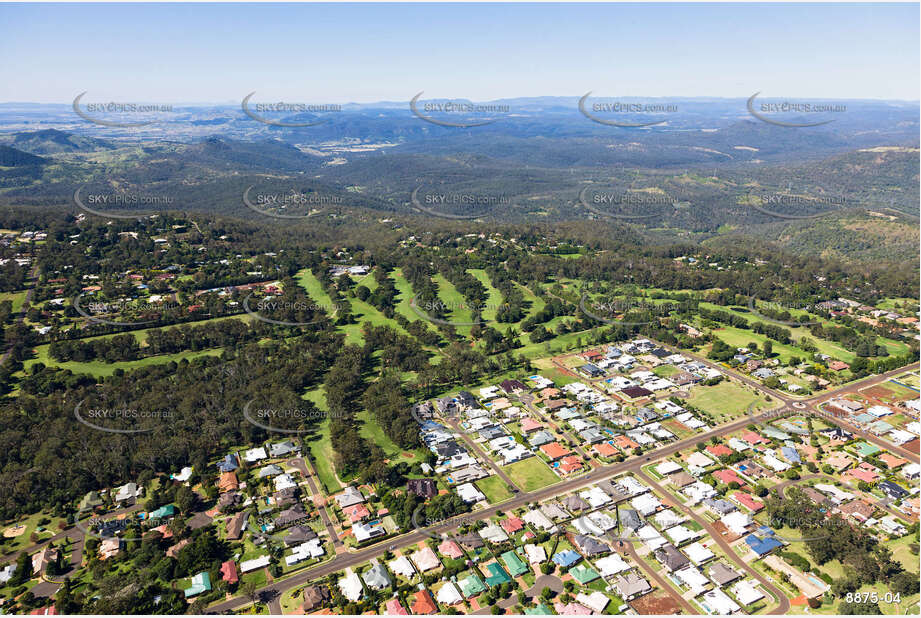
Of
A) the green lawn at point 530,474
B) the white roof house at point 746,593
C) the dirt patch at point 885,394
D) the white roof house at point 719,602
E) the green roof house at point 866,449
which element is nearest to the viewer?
the white roof house at point 719,602

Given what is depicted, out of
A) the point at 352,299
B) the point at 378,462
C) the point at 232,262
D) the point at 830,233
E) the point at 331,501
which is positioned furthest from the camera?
the point at 830,233

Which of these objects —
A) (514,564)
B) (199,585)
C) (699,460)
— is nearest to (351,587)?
(199,585)

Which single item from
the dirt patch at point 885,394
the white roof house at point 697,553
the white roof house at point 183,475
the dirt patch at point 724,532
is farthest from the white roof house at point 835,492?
the white roof house at point 183,475

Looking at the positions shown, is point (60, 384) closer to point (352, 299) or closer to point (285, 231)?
point (352, 299)

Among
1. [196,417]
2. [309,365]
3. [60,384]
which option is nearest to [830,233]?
[309,365]

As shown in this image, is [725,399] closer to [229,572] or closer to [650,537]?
[650,537]

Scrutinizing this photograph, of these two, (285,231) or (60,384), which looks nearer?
(60,384)

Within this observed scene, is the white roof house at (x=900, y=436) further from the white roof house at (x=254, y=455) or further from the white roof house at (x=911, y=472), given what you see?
the white roof house at (x=254, y=455)
